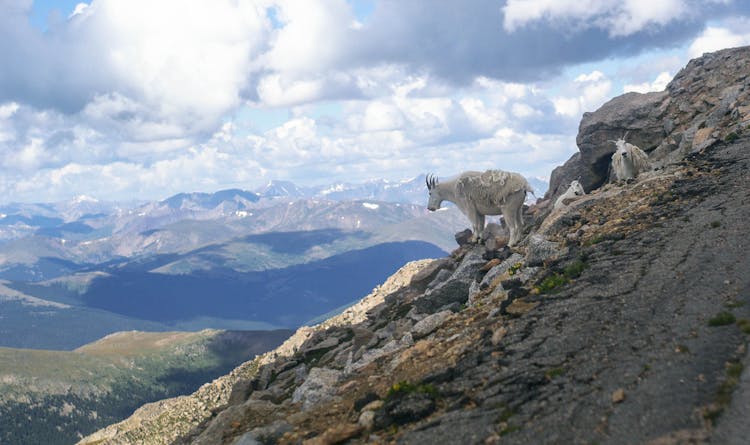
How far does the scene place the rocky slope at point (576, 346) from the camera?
35.6 ft

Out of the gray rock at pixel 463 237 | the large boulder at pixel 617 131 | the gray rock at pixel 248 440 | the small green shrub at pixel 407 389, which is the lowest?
the gray rock at pixel 248 440

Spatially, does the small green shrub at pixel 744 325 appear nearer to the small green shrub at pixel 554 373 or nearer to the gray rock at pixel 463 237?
the small green shrub at pixel 554 373

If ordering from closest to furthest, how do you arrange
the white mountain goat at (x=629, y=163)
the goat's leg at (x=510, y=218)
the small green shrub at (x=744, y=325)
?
the small green shrub at (x=744, y=325) < the goat's leg at (x=510, y=218) < the white mountain goat at (x=629, y=163)

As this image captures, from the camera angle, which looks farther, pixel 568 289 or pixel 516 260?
pixel 516 260

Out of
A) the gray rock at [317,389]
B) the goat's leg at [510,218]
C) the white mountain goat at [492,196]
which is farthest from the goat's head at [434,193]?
the gray rock at [317,389]

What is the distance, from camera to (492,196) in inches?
1264

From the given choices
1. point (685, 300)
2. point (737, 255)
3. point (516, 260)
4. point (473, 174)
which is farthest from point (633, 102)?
point (685, 300)

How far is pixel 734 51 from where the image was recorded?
46719mm

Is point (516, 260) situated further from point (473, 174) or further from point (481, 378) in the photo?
point (481, 378)

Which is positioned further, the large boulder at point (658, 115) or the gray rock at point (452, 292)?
A: the large boulder at point (658, 115)

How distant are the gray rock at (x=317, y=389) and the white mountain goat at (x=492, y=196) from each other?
1506 cm

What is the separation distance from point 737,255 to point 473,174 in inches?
693

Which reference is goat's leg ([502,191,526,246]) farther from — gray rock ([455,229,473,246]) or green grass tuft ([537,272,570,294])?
green grass tuft ([537,272,570,294])

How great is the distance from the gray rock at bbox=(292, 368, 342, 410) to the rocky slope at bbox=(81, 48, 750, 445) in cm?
10
